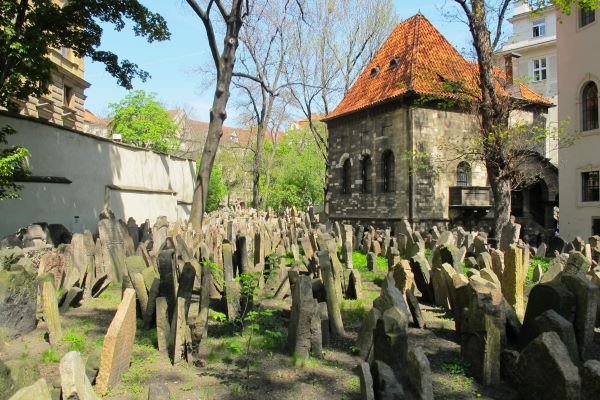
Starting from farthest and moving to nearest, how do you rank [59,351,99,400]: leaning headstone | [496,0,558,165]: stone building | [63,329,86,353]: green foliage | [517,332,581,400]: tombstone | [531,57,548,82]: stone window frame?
[531,57,548,82]: stone window frame
[496,0,558,165]: stone building
[63,329,86,353]: green foliage
[517,332,581,400]: tombstone
[59,351,99,400]: leaning headstone

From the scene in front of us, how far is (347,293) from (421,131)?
1619 cm

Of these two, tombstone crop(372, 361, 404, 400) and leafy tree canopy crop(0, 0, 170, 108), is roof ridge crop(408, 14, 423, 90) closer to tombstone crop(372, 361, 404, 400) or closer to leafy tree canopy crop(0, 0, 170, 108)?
leafy tree canopy crop(0, 0, 170, 108)

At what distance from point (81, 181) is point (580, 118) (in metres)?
18.7

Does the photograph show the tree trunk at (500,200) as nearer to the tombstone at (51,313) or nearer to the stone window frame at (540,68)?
the tombstone at (51,313)

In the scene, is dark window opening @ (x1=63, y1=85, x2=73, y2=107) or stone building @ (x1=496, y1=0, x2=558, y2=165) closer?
dark window opening @ (x1=63, y1=85, x2=73, y2=107)

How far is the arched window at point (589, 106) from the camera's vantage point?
62.0ft

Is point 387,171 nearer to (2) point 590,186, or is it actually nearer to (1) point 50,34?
(2) point 590,186

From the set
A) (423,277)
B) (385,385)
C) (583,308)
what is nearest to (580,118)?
(423,277)

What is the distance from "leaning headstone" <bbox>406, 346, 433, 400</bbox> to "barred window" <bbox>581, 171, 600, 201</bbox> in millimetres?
18573

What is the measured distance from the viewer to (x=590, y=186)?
19.0 m

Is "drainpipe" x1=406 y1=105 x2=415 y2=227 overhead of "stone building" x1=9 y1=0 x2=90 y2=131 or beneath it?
beneath

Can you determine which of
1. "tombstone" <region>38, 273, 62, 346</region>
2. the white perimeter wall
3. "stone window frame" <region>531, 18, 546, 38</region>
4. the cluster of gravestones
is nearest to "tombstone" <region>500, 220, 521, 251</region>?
the cluster of gravestones

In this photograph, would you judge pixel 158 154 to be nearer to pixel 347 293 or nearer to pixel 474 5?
pixel 474 5

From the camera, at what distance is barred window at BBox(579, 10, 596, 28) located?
18688 mm
